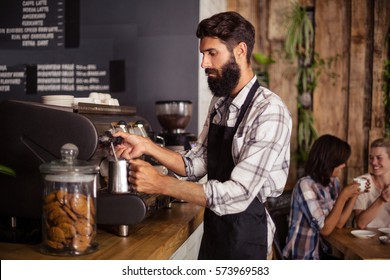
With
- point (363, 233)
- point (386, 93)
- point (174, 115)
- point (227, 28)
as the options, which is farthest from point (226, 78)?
point (386, 93)

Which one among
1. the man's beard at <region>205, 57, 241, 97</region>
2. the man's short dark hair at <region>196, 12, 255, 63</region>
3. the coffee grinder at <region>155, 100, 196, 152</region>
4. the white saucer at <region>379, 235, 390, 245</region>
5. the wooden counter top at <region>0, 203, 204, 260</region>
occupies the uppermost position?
the man's short dark hair at <region>196, 12, 255, 63</region>

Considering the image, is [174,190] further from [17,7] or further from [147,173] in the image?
[17,7]

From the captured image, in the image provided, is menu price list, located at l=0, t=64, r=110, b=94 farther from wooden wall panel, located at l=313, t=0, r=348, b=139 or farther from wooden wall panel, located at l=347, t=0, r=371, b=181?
wooden wall panel, located at l=347, t=0, r=371, b=181

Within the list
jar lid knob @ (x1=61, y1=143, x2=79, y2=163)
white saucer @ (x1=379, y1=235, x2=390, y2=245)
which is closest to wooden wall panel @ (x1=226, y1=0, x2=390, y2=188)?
white saucer @ (x1=379, y1=235, x2=390, y2=245)

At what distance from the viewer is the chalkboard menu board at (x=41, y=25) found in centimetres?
304

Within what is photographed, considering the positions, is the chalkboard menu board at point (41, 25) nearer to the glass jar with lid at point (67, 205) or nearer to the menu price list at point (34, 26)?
the menu price list at point (34, 26)

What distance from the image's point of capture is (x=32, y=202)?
1.59m

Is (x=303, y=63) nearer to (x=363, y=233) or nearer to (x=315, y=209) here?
(x=315, y=209)

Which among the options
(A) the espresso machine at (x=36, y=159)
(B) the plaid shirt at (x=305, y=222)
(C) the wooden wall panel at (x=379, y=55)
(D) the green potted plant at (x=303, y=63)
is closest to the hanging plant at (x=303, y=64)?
(D) the green potted plant at (x=303, y=63)

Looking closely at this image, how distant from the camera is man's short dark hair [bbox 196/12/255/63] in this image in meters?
1.59

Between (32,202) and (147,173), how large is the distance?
38cm

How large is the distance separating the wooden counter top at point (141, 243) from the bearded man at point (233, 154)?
5.1 inches

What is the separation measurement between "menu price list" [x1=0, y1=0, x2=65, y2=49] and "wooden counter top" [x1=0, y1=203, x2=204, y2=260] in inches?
62.1

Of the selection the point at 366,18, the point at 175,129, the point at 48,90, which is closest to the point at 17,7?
the point at 48,90
